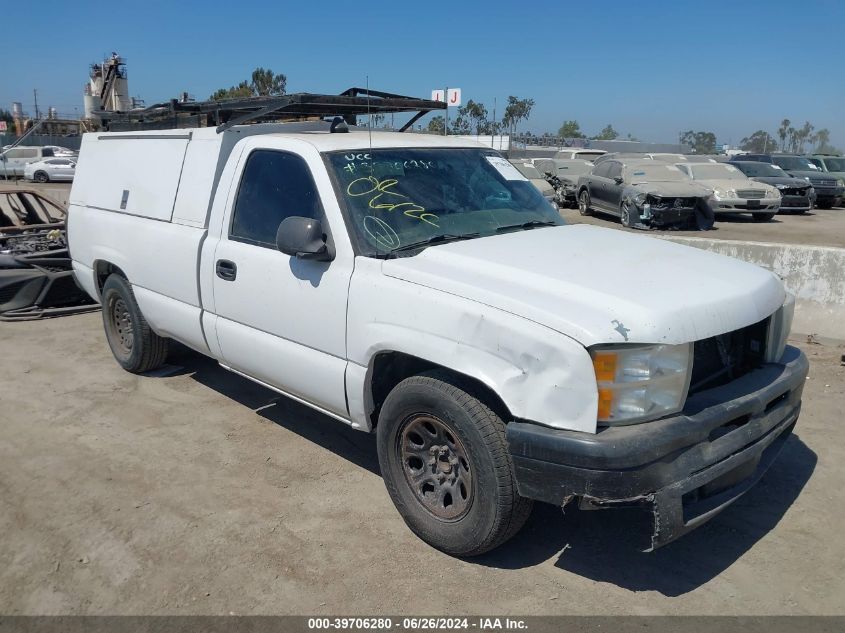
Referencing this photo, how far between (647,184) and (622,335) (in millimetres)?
13396

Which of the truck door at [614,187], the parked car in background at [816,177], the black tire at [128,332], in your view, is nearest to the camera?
the black tire at [128,332]

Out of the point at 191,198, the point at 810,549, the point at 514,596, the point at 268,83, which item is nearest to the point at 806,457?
the point at 810,549

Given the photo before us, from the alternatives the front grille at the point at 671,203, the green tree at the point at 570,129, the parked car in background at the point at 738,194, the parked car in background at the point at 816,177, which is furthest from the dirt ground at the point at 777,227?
the green tree at the point at 570,129

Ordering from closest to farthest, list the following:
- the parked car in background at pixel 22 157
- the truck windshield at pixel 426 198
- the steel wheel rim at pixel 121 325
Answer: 1. the truck windshield at pixel 426 198
2. the steel wheel rim at pixel 121 325
3. the parked car in background at pixel 22 157

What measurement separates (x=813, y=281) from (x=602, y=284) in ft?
14.9

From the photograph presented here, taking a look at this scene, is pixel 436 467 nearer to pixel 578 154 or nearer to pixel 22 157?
pixel 578 154

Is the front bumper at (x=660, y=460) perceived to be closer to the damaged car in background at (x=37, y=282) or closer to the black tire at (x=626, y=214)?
the damaged car in background at (x=37, y=282)

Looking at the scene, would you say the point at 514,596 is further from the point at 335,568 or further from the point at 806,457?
the point at 806,457

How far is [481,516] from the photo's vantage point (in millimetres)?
3070

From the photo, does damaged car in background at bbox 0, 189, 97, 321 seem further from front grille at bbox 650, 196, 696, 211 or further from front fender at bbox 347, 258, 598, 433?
front grille at bbox 650, 196, 696, 211

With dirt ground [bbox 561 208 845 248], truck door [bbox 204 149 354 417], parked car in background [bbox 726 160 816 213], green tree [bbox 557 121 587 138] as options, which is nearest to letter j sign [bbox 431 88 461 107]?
dirt ground [bbox 561 208 845 248]

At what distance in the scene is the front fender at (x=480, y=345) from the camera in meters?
2.70

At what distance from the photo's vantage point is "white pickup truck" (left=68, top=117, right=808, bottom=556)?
2.74 metres

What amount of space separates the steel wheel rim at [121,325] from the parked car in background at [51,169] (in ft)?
97.0
